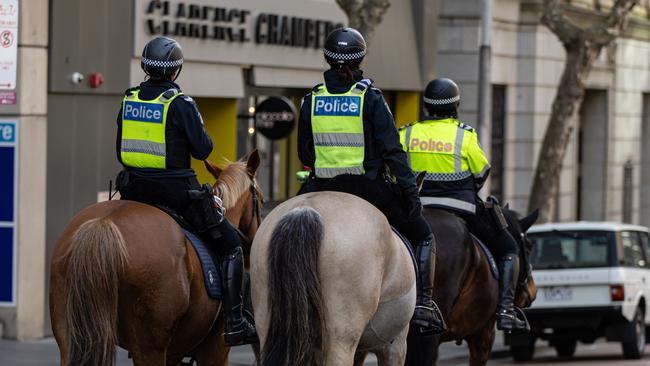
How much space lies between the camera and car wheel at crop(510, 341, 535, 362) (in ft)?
63.8

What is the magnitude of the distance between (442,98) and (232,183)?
194 cm

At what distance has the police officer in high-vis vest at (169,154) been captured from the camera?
9.12 m

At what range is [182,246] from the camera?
8.80m

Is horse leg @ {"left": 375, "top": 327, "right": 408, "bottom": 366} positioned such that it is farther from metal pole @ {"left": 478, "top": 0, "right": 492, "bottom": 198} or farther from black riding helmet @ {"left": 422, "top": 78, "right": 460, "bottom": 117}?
metal pole @ {"left": 478, "top": 0, "right": 492, "bottom": 198}

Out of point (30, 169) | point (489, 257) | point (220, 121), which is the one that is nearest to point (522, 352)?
point (220, 121)

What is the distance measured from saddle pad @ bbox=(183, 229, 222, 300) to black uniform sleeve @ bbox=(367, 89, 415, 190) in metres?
1.21

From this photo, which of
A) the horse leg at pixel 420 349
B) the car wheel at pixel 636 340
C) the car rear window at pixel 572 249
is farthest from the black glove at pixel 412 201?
the car wheel at pixel 636 340

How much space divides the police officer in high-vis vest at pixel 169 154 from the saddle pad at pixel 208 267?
0.05 meters

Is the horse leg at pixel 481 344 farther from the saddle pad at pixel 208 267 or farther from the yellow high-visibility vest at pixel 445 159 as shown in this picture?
the saddle pad at pixel 208 267

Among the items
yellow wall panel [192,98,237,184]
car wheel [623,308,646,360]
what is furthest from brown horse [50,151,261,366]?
yellow wall panel [192,98,237,184]

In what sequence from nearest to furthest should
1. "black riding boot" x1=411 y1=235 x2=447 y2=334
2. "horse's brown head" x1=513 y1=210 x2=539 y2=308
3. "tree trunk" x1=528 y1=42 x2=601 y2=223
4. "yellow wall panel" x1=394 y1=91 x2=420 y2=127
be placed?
"black riding boot" x1=411 y1=235 x2=447 y2=334
"horse's brown head" x1=513 y1=210 x2=539 y2=308
"tree trunk" x1=528 y1=42 x2=601 y2=223
"yellow wall panel" x1=394 y1=91 x2=420 y2=127

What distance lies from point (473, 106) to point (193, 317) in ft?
62.4

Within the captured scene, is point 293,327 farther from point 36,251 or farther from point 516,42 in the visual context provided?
point 516,42

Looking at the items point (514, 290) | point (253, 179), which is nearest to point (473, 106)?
point (514, 290)
